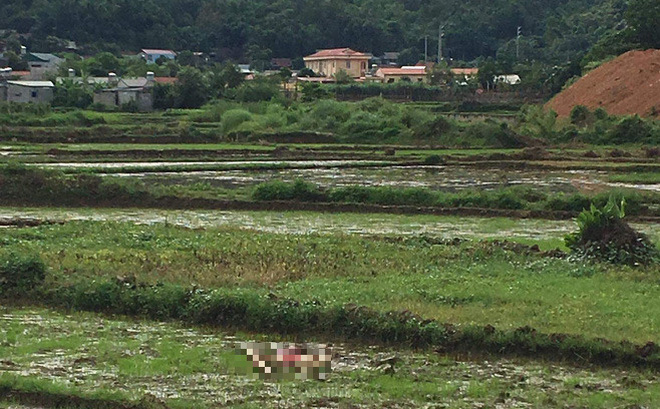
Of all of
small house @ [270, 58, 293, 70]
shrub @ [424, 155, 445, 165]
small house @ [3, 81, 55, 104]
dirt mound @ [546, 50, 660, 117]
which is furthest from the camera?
small house @ [270, 58, 293, 70]

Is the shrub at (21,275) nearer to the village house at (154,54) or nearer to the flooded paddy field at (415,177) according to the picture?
the flooded paddy field at (415,177)

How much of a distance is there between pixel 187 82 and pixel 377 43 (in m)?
50.1

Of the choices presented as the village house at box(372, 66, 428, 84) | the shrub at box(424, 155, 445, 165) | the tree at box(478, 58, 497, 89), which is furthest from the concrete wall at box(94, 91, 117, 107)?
the shrub at box(424, 155, 445, 165)

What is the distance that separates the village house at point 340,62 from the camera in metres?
87.9

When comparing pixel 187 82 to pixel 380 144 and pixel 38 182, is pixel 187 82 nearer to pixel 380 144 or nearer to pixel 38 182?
pixel 380 144

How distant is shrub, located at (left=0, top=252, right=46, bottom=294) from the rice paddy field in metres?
0.03

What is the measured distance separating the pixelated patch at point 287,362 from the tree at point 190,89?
50.1 metres

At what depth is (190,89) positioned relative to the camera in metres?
59.9

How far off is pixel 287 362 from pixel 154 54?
83927mm

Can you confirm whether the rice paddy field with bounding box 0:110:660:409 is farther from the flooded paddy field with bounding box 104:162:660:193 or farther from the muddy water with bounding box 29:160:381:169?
the muddy water with bounding box 29:160:381:169

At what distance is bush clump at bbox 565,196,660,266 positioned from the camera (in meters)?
14.9

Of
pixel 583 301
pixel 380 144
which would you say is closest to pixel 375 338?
pixel 583 301

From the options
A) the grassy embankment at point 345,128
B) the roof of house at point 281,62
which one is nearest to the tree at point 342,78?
the roof of house at point 281,62

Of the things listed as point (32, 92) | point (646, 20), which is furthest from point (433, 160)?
point (32, 92)
